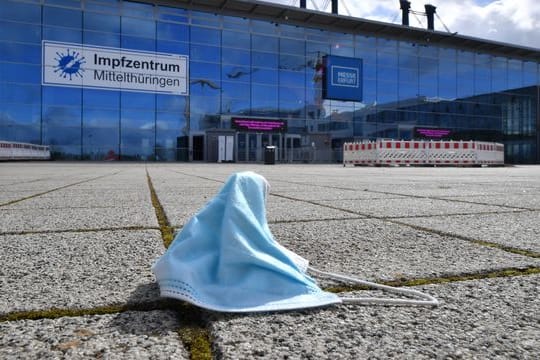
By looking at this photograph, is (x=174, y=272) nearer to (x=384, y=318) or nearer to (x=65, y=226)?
(x=384, y=318)

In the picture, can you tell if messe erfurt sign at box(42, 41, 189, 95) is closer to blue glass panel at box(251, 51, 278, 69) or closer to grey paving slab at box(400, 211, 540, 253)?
blue glass panel at box(251, 51, 278, 69)

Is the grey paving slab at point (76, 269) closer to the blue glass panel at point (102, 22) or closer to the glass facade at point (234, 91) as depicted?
the glass facade at point (234, 91)

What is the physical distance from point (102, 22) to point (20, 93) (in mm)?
6727

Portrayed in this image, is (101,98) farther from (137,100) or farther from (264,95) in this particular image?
(264,95)

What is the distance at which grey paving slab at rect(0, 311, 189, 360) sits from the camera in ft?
3.16

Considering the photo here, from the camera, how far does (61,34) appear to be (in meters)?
27.4

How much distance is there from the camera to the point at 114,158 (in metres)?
28.1

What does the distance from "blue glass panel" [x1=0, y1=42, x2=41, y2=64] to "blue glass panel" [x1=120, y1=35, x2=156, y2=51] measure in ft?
16.6

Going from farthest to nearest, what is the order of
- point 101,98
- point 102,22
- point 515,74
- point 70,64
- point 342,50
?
Answer: point 515,74, point 342,50, point 102,22, point 101,98, point 70,64

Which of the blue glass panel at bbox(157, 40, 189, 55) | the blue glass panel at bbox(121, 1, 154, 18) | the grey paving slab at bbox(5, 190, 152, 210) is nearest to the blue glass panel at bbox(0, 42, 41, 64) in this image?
the blue glass panel at bbox(121, 1, 154, 18)

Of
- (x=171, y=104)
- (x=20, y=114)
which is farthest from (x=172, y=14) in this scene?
(x=20, y=114)

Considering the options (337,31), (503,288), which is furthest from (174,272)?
(337,31)

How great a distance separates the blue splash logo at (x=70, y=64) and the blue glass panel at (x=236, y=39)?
967 centimetres

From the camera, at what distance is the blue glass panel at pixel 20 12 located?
2648cm
